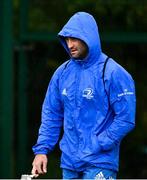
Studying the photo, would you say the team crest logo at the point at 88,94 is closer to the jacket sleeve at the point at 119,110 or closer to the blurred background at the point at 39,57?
the jacket sleeve at the point at 119,110

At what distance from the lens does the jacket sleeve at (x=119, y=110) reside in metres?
4.55

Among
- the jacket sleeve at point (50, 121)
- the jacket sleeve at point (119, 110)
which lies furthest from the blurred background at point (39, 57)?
the jacket sleeve at point (119, 110)

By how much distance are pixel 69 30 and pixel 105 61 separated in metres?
0.30

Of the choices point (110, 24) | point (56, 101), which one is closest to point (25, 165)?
point (110, 24)

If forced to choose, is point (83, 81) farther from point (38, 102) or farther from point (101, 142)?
point (38, 102)

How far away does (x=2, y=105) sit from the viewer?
7602 millimetres

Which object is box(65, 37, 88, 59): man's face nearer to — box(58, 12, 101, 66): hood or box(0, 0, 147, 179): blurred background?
box(58, 12, 101, 66): hood

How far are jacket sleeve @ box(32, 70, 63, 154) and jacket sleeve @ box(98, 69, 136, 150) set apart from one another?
0.38 m

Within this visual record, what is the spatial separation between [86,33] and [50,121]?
64cm

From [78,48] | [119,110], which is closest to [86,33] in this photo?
[78,48]

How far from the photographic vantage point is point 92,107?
15.1 ft

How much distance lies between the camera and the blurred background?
7.54 meters

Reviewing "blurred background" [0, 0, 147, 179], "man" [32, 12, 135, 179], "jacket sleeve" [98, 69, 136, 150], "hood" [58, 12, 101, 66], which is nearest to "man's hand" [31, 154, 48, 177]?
"man" [32, 12, 135, 179]

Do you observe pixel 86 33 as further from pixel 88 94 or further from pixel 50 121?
pixel 50 121
